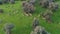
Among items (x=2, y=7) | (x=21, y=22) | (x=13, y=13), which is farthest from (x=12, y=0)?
(x=21, y=22)

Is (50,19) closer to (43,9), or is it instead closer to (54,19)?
(54,19)

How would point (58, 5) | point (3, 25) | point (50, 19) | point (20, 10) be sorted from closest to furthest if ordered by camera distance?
point (3, 25) < point (50, 19) < point (20, 10) < point (58, 5)

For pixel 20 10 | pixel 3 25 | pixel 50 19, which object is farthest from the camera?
pixel 20 10

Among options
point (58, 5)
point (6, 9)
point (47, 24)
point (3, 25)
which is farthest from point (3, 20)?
point (58, 5)

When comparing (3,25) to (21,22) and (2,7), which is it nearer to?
(21,22)

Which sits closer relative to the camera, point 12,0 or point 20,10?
point 20,10

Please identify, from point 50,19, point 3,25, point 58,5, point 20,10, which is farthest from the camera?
point 58,5
